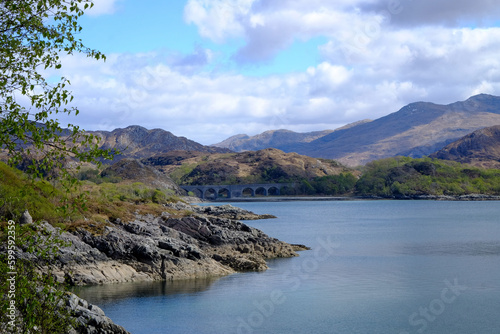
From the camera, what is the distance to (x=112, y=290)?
32375mm

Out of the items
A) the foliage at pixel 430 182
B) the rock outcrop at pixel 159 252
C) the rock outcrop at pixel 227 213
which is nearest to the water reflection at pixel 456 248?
the rock outcrop at pixel 159 252

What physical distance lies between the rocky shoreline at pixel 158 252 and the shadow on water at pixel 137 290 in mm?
596

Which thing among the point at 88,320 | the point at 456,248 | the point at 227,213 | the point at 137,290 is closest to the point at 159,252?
the point at 137,290

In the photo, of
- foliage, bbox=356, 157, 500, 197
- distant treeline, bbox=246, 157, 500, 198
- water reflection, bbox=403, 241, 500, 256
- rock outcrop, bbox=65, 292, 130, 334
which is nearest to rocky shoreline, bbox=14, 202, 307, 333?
rock outcrop, bbox=65, 292, 130, 334

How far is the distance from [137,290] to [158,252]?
4.39m

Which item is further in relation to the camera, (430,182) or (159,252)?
(430,182)

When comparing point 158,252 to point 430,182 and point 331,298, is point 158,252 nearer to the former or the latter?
point 331,298

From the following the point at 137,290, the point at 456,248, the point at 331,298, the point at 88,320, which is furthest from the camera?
the point at 456,248

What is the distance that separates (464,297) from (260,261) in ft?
48.5

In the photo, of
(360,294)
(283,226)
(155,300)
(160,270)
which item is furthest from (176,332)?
(283,226)

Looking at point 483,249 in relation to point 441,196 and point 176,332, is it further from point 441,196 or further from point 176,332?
point 441,196

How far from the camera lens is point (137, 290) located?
3284cm

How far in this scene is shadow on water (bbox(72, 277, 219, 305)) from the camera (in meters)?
30.8

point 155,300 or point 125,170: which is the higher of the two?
point 125,170
